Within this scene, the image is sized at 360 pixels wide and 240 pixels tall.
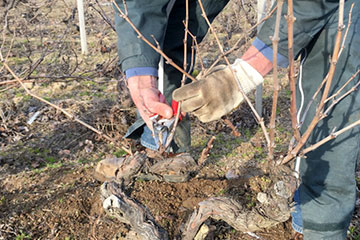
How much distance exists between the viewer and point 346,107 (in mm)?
2244

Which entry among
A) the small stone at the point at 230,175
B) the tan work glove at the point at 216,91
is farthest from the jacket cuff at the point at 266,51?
the small stone at the point at 230,175

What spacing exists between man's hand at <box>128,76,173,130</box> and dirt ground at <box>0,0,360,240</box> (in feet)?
1.68

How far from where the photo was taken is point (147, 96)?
228 centimetres

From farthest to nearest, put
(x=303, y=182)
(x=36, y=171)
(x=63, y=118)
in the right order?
(x=63, y=118) → (x=36, y=171) → (x=303, y=182)

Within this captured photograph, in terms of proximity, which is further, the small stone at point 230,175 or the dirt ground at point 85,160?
the small stone at point 230,175

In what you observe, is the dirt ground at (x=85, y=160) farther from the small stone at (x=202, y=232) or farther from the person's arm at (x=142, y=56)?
the person's arm at (x=142, y=56)

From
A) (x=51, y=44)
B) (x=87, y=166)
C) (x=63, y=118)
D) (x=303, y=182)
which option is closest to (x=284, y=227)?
(x=303, y=182)

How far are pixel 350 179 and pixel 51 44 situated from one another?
6.52 meters

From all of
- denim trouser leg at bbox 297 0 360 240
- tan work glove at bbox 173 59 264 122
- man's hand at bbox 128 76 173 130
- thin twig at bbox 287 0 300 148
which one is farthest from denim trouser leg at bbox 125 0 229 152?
thin twig at bbox 287 0 300 148

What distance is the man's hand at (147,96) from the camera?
7.22 feet

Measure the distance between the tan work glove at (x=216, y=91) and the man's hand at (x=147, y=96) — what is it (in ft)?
0.87

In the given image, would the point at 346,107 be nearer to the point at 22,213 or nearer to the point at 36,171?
the point at 22,213

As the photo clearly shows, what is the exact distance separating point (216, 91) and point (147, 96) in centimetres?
51

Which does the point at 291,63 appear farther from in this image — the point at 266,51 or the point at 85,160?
the point at 85,160
